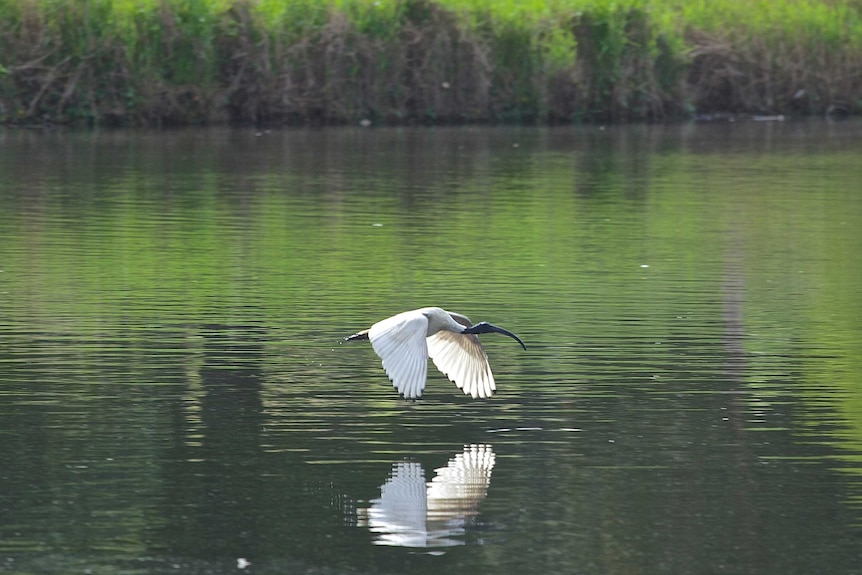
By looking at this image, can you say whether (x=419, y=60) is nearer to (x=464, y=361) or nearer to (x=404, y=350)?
(x=464, y=361)

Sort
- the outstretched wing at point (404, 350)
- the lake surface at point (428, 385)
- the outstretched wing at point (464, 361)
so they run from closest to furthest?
the lake surface at point (428, 385)
the outstretched wing at point (404, 350)
the outstretched wing at point (464, 361)

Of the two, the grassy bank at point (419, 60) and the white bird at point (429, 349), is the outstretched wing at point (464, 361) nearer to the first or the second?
the white bird at point (429, 349)

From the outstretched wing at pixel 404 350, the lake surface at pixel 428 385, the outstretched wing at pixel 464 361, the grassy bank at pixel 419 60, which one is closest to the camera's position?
the lake surface at pixel 428 385

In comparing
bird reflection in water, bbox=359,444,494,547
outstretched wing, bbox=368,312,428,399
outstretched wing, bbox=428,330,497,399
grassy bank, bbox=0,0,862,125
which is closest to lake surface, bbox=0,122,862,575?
bird reflection in water, bbox=359,444,494,547

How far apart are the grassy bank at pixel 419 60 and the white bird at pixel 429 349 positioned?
71.7 feet

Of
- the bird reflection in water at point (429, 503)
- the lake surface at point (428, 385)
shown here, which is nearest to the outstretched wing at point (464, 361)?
the lake surface at point (428, 385)

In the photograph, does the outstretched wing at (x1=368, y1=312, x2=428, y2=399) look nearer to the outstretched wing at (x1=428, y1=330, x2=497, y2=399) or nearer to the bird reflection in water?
the bird reflection in water

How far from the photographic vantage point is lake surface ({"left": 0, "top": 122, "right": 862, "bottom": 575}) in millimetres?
7355

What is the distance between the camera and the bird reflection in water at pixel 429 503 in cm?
741

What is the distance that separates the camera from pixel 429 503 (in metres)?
7.90

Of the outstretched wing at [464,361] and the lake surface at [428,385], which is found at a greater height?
the outstretched wing at [464,361]

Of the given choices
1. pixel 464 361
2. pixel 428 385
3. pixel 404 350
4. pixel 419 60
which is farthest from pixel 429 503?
pixel 419 60

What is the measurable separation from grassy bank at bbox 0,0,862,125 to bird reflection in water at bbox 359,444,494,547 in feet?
76.9

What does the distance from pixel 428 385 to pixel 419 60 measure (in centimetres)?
2297
